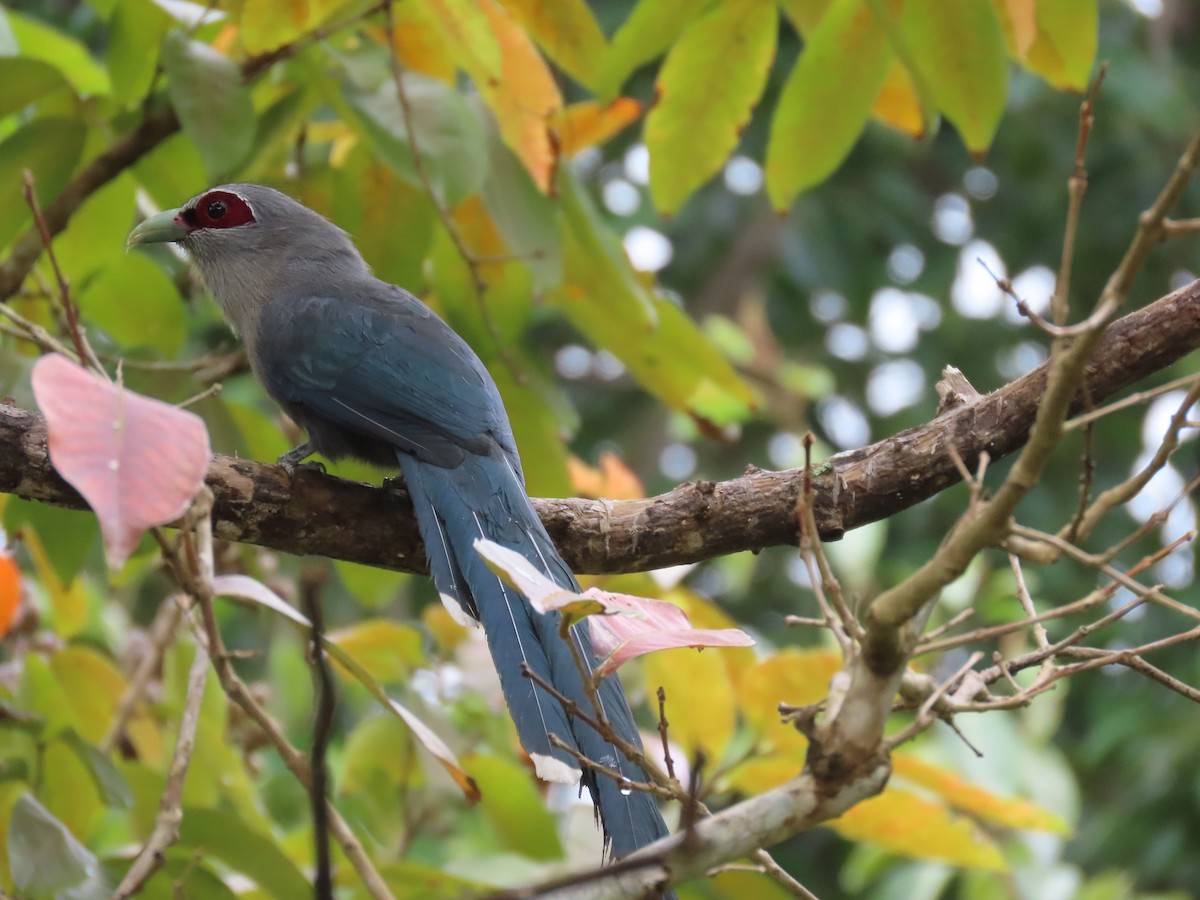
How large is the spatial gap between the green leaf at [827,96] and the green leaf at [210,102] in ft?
4.17

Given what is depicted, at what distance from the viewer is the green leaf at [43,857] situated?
225cm

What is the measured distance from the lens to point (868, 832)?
290 centimetres

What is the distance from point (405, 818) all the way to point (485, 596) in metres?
1.51

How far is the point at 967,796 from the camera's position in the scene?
2916mm

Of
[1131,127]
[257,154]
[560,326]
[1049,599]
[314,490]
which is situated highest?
[1131,127]

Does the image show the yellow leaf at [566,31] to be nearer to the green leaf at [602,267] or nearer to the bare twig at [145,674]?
the green leaf at [602,267]

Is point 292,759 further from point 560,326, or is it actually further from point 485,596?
point 560,326

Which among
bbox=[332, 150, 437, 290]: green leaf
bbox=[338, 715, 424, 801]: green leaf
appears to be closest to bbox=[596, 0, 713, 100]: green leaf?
bbox=[332, 150, 437, 290]: green leaf

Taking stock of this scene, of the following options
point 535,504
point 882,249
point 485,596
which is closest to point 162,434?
point 485,596

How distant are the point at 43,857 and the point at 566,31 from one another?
202 centimetres

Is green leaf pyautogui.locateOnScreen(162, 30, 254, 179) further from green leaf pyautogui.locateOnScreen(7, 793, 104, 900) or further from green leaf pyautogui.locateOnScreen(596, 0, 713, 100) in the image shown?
green leaf pyautogui.locateOnScreen(7, 793, 104, 900)

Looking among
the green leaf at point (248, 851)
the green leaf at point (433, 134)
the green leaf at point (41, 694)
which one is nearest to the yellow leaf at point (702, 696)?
the green leaf at point (248, 851)

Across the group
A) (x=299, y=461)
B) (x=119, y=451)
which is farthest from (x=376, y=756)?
(x=119, y=451)

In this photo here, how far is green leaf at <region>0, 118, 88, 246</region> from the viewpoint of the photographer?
115 inches
